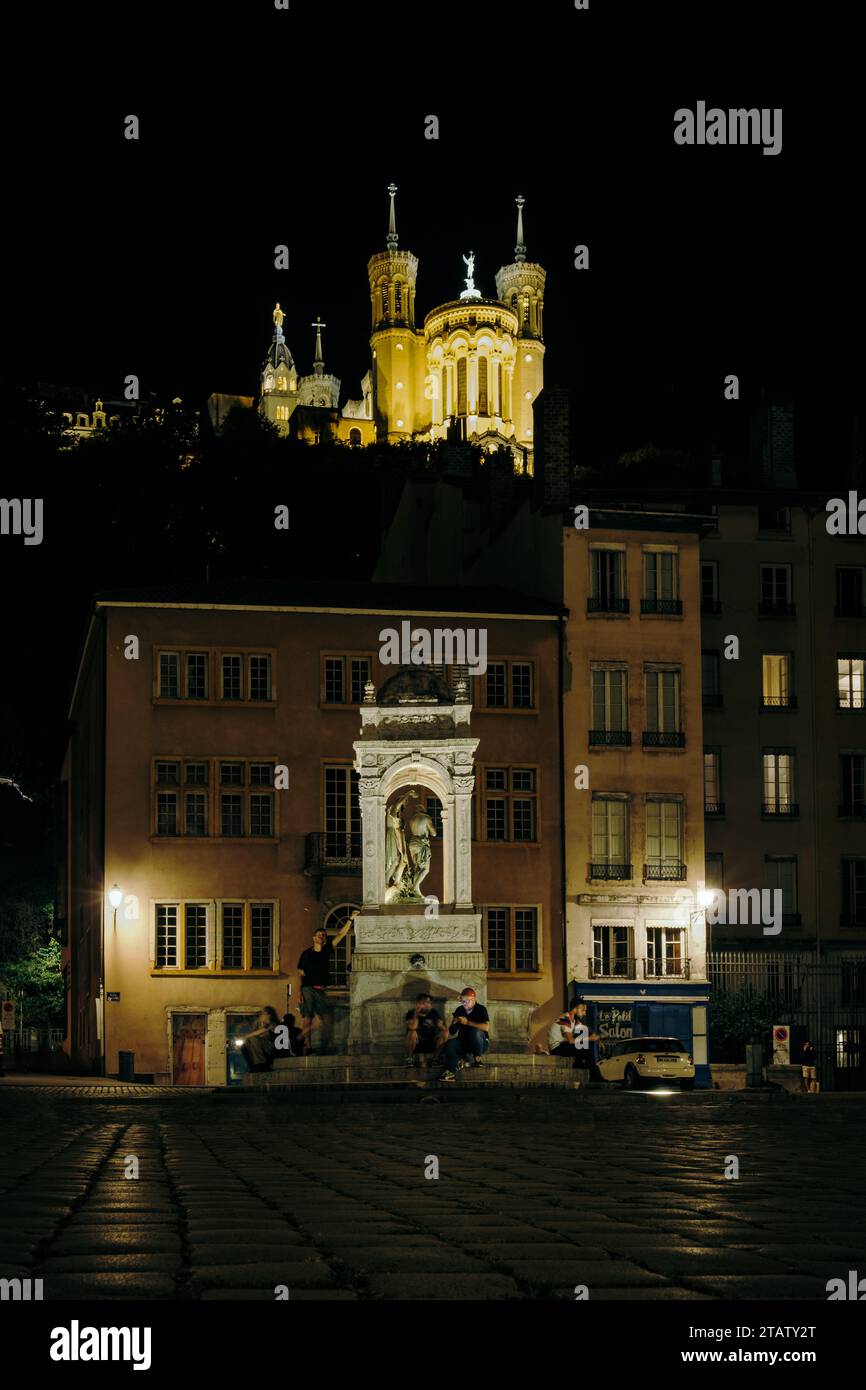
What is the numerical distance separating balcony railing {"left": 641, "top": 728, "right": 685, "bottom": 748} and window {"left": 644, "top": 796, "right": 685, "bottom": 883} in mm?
1482

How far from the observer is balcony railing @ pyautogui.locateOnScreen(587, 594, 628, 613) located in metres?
57.3

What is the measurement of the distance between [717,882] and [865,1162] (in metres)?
43.9

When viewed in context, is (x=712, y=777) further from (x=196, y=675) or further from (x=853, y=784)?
(x=196, y=675)

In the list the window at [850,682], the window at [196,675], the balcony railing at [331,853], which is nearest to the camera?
the balcony railing at [331,853]

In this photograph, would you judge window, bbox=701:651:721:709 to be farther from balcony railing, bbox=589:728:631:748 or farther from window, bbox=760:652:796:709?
balcony railing, bbox=589:728:631:748

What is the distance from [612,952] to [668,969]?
1533 mm

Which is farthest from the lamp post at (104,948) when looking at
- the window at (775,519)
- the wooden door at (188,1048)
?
→ the window at (775,519)

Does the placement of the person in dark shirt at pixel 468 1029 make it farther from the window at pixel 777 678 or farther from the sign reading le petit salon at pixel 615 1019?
the window at pixel 777 678

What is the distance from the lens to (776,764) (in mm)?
60938

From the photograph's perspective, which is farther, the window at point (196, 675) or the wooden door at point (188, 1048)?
the window at point (196, 675)

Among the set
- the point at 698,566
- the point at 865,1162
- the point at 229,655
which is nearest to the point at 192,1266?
the point at 865,1162

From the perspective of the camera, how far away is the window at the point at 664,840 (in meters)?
56.0

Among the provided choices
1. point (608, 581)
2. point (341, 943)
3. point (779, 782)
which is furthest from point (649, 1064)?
point (779, 782)

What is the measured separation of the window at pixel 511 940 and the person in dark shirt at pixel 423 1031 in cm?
1945
